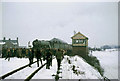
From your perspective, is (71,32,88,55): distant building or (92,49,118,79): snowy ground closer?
(92,49,118,79): snowy ground

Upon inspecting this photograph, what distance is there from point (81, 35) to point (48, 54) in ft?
64.9

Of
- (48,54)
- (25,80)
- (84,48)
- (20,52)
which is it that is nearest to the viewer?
(25,80)

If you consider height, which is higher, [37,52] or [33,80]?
[37,52]

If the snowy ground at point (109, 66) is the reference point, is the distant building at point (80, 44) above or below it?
above

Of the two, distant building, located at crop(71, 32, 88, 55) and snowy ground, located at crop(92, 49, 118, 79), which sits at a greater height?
distant building, located at crop(71, 32, 88, 55)

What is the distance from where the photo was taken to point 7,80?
19.3 feet

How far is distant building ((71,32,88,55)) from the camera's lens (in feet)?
86.9

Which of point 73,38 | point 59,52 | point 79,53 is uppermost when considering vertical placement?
point 73,38

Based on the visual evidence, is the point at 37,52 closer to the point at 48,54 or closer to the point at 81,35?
the point at 48,54

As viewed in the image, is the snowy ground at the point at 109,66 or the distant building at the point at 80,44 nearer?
the snowy ground at the point at 109,66

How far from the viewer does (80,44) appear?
26.6m

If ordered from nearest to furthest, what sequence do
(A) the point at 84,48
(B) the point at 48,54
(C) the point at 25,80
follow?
(C) the point at 25,80 < (B) the point at 48,54 < (A) the point at 84,48

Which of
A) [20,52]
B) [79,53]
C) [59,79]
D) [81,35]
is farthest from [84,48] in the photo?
[59,79]

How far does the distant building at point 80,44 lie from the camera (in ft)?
86.9
